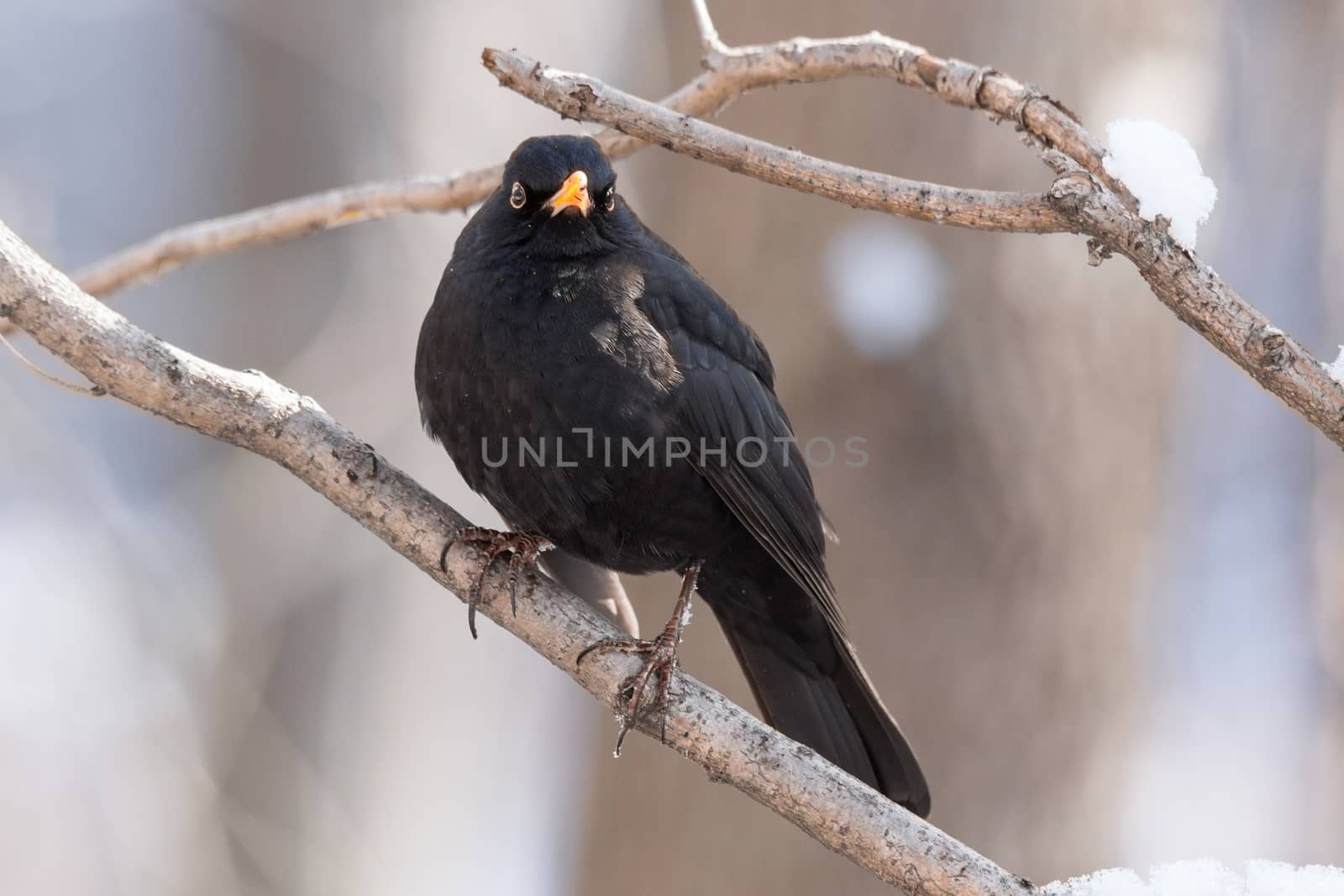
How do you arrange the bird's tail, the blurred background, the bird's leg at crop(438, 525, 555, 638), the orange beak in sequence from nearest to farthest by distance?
the bird's leg at crop(438, 525, 555, 638) → the orange beak → the bird's tail → the blurred background

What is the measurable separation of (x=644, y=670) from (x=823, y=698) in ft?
3.25

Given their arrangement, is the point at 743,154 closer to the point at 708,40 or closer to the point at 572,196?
the point at 572,196

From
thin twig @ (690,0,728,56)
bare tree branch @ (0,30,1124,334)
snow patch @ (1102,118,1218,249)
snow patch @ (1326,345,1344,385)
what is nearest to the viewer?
snow patch @ (1326,345,1344,385)

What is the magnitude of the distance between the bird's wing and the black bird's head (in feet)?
0.76

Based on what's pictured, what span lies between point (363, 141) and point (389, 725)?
11.0 ft

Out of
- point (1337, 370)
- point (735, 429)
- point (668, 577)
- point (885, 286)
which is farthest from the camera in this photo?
point (668, 577)

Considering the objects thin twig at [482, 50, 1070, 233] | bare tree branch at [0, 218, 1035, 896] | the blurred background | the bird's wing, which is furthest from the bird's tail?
thin twig at [482, 50, 1070, 233]

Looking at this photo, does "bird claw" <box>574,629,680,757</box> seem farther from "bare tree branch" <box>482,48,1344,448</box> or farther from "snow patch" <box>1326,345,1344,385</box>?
"snow patch" <box>1326,345,1344,385</box>

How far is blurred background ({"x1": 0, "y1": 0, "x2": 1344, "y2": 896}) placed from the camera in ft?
14.4

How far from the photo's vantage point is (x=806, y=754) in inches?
105

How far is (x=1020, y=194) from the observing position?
2721mm

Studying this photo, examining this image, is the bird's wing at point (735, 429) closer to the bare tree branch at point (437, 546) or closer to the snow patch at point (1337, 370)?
the bare tree branch at point (437, 546)

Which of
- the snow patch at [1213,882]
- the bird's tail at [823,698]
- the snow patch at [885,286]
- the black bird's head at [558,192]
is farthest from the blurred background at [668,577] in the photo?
the snow patch at [1213,882]

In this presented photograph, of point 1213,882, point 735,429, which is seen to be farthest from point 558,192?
point 1213,882
